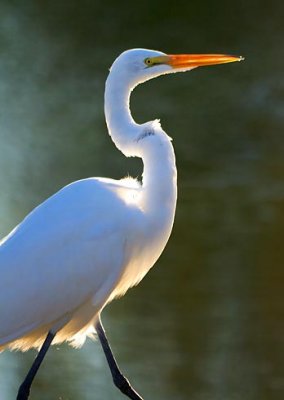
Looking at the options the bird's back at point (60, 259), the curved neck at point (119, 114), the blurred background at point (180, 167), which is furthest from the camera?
the blurred background at point (180, 167)

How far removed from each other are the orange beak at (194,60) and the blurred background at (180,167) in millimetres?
1332

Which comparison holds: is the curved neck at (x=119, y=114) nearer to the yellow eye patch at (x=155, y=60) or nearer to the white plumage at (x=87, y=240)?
the white plumage at (x=87, y=240)

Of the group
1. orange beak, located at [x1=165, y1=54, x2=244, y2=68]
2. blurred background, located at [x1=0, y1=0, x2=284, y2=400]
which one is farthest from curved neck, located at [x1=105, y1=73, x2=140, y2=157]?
blurred background, located at [x1=0, y1=0, x2=284, y2=400]

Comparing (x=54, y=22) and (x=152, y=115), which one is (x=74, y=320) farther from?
(x=54, y=22)

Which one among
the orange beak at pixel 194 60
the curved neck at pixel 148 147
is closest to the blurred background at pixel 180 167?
the curved neck at pixel 148 147

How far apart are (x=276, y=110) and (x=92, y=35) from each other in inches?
107

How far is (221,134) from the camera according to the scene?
9391mm

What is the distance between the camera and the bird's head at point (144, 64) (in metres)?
4.49

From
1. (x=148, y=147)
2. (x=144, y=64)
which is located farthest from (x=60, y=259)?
(x=144, y=64)

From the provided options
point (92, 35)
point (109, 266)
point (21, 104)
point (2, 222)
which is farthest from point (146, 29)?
point (109, 266)

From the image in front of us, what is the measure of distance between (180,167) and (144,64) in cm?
409

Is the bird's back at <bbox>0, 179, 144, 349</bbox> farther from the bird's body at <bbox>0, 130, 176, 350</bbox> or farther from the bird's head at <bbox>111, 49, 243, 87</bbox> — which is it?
the bird's head at <bbox>111, 49, 243, 87</bbox>

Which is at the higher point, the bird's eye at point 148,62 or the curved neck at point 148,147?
the bird's eye at point 148,62

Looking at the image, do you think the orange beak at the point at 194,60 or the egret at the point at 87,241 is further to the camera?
the orange beak at the point at 194,60
